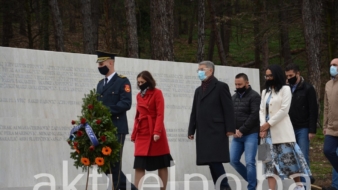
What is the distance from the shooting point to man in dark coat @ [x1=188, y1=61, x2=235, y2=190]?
9578mm

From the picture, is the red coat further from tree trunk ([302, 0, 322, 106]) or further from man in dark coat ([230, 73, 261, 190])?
tree trunk ([302, 0, 322, 106])

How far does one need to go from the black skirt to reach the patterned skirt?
1.48 metres

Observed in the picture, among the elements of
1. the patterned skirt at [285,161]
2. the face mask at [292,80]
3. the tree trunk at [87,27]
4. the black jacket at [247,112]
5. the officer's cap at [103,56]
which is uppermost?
the tree trunk at [87,27]

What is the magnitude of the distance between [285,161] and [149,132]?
79.0 inches

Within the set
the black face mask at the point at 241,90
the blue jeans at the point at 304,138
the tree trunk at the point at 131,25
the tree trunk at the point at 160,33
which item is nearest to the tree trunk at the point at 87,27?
the tree trunk at the point at 131,25

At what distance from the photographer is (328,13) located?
1041 inches

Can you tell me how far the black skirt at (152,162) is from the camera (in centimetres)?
945

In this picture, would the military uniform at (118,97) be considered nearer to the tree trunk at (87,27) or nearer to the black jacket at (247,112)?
the black jacket at (247,112)

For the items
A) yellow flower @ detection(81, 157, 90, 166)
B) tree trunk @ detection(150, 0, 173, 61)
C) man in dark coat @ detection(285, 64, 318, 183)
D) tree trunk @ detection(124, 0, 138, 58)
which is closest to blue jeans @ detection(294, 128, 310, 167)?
man in dark coat @ detection(285, 64, 318, 183)

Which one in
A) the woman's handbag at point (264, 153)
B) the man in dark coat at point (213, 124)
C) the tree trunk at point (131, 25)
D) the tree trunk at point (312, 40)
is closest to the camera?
the man in dark coat at point (213, 124)

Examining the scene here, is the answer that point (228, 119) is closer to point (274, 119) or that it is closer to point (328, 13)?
point (274, 119)

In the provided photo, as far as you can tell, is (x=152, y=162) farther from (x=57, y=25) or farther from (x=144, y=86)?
(x=57, y=25)

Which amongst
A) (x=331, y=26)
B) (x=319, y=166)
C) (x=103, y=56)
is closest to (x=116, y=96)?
(x=103, y=56)

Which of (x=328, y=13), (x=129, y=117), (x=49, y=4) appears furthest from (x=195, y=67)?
(x=328, y=13)
